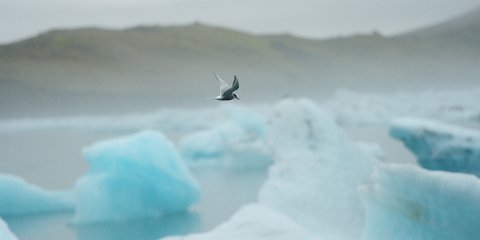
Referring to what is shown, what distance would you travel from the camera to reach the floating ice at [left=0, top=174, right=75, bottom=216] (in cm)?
523

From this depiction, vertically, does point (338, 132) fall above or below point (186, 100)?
below

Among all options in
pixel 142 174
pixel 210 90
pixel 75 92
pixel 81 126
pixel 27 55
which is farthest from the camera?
pixel 210 90

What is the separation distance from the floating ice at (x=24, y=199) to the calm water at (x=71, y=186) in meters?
0.14

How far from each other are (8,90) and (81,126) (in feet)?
10.6

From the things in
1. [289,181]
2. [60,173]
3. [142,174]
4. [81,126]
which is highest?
[81,126]

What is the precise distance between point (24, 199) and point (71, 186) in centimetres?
170

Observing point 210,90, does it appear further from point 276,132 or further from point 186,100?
point 276,132

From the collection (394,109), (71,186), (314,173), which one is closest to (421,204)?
(314,173)

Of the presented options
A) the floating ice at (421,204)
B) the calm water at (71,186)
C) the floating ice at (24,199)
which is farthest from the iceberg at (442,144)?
the floating ice at (24,199)

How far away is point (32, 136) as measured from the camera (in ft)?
46.7

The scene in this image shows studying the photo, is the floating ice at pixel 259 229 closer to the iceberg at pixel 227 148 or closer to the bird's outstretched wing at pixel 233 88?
the bird's outstretched wing at pixel 233 88

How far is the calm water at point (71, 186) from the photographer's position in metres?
4.75

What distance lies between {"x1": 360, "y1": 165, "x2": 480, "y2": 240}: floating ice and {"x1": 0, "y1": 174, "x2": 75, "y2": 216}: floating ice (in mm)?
3911

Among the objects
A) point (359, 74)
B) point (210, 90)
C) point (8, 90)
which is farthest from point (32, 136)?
point (359, 74)
